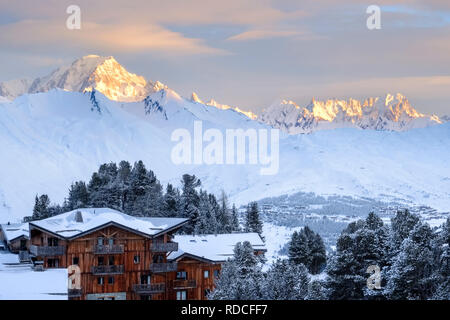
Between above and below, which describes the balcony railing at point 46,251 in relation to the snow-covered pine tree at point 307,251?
above

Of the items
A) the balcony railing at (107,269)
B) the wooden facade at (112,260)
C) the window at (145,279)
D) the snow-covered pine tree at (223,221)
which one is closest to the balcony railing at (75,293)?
the wooden facade at (112,260)

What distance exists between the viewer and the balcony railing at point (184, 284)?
7175cm

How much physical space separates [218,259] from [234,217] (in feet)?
192

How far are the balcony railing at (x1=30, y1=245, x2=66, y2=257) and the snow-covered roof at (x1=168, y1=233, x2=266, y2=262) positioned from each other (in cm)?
1133

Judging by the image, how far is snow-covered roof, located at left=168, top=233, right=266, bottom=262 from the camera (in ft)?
248

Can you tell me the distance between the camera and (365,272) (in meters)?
58.7


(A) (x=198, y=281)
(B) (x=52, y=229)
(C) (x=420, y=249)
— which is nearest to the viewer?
(C) (x=420, y=249)

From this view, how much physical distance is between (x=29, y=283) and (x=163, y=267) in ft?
90.3

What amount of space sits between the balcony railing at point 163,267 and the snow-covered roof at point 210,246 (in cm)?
204

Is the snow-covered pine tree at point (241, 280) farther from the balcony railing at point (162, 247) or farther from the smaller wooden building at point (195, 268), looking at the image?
the balcony railing at point (162, 247)

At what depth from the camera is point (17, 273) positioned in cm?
5194
